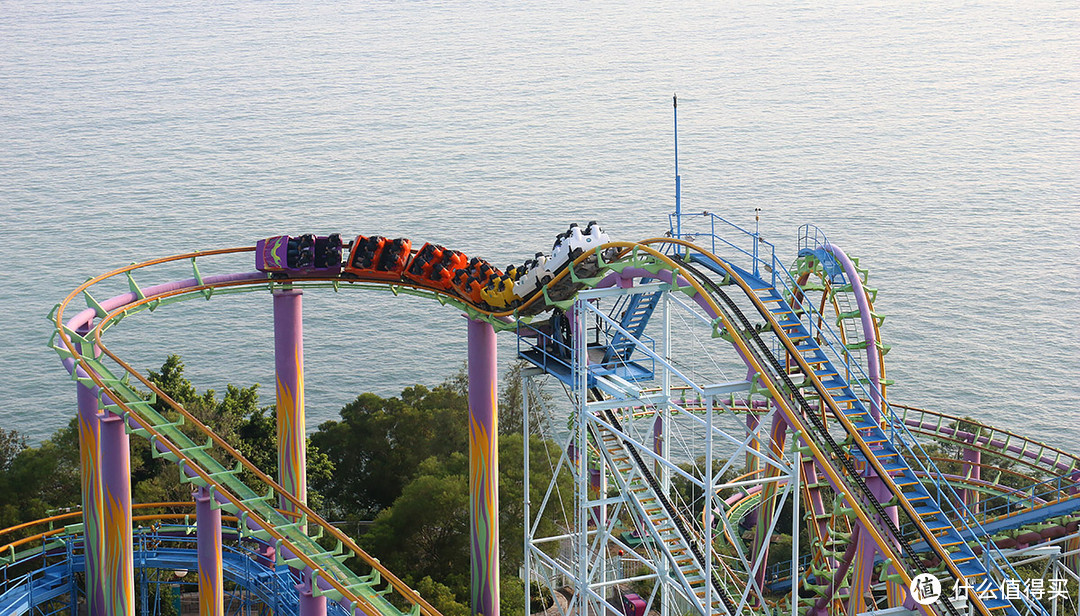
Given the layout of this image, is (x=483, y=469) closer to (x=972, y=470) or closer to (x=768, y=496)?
(x=768, y=496)

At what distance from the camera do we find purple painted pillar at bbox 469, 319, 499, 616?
1407 inches

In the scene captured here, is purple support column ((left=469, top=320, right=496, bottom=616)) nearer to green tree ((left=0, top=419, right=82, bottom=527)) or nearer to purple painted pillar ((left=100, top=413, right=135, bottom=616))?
purple painted pillar ((left=100, top=413, right=135, bottom=616))

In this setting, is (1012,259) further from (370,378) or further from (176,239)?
(176,239)

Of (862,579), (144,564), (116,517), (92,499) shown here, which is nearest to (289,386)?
(144,564)

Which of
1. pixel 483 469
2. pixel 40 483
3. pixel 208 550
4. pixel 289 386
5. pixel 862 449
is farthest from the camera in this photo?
pixel 40 483

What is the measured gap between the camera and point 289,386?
37531 millimetres

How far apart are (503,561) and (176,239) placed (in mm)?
41288

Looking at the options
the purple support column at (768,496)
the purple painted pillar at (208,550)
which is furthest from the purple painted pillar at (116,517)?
the purple support column at (768,496)

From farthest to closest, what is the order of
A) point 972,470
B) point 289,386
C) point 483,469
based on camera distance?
point 972,470 < point 289,386 < point 483,469

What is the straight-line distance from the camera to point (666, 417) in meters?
31.0

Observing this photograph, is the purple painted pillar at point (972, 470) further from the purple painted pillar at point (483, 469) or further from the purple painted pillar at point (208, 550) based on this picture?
the purple painted pillar at point (208, 550)

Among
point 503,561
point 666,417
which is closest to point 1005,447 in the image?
point 666,417

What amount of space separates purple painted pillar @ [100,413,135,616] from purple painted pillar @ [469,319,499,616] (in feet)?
29.0

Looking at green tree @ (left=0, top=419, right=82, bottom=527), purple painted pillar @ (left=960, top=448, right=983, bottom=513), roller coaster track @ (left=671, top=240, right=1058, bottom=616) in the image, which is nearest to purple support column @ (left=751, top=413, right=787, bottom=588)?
roller coaster track @ (left=671, top=240, right=1058, bottom=616)
